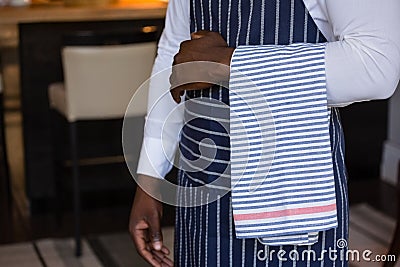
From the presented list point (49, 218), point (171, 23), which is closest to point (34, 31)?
point (49, 218)

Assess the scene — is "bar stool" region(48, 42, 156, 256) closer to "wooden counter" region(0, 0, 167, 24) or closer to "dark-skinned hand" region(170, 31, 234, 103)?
"wooden counter" region(0, 0, 167, 24)

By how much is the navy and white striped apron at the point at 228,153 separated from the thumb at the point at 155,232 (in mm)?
76

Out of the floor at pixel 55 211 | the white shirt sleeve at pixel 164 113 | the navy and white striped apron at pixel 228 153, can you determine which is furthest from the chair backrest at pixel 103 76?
the navy and white striped apron at pixel 228 153

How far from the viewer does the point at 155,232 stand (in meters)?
1.25

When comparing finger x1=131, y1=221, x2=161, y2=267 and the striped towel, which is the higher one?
the striped towel

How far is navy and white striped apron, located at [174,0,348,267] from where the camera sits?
105 cm

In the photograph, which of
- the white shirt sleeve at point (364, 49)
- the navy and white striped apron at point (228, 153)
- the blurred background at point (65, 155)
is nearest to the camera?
the white shirt sleeve at point (364, 49)

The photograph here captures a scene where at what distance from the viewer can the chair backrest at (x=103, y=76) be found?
300 cm

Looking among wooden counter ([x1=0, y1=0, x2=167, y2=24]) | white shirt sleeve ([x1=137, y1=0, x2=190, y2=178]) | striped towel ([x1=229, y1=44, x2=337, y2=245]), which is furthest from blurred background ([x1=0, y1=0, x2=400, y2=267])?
striped towel ([x1=229, y1=44, x2=337, y2=245])

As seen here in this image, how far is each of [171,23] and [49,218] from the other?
8.02ft

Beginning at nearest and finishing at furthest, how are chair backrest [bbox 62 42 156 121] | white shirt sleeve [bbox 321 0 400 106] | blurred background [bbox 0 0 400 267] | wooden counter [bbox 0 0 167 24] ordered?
white shirt sleeve [bbox 321 0 400 106] < chair backrest [bbox 62 42 156 121] < blurred background [bbox 0 0 400 267] < wooden counter [bbox 0 0 167 24]

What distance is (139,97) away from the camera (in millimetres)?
3066

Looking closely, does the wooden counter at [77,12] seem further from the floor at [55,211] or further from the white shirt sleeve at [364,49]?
the white shirt sleeve at [364,49]

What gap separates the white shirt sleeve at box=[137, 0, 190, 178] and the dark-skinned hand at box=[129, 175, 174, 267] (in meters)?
0.03
